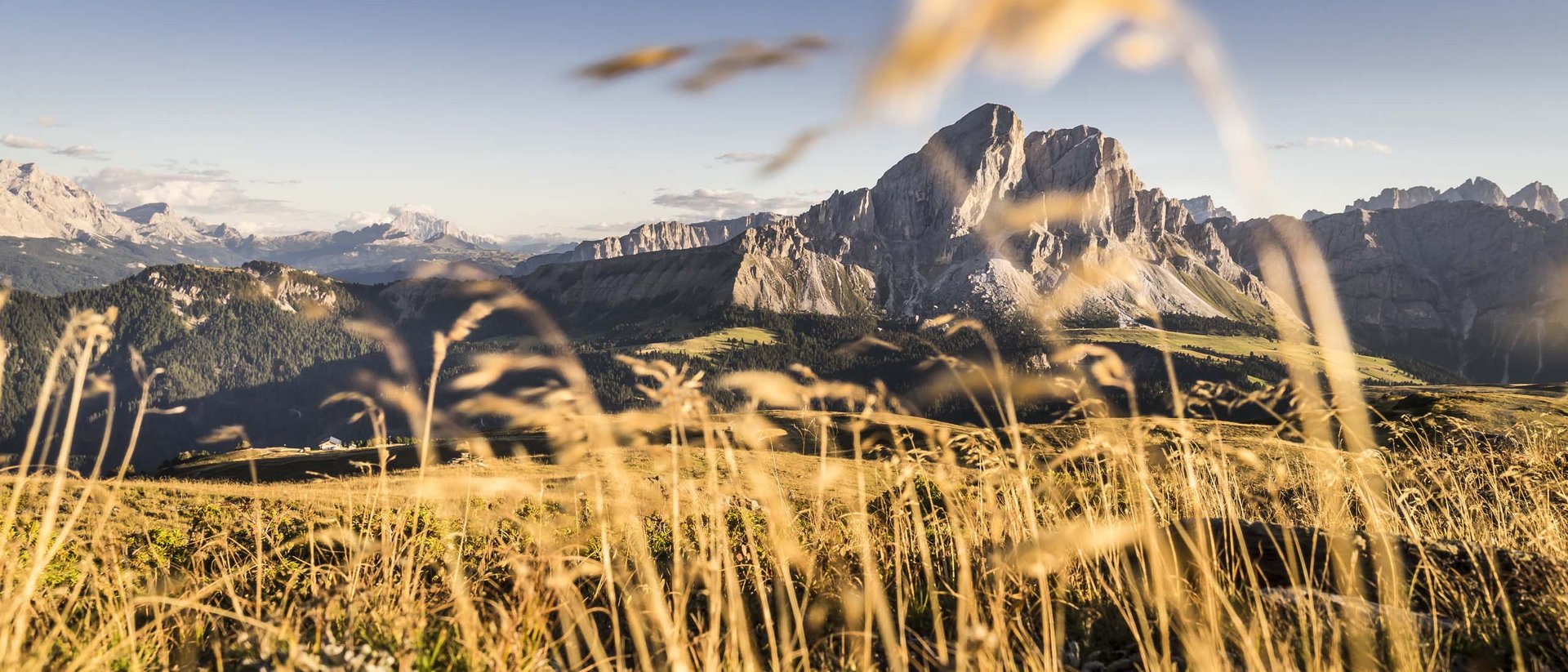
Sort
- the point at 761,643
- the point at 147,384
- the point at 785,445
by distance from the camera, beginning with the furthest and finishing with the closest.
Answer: the point at 785,445
the point at 761,643
the point at 147,384

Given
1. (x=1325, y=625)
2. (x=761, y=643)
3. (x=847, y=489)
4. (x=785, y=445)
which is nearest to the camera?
(x=1325, y=625)

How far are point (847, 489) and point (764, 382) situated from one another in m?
2.93

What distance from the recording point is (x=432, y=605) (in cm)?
505

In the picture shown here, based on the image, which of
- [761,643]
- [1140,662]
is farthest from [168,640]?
[1140,662]

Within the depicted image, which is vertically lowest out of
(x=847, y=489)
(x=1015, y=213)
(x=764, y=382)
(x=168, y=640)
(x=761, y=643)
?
(x=761, y=643)

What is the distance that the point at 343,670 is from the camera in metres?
3.81

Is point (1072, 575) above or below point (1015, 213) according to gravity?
below

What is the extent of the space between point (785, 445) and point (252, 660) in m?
75.2

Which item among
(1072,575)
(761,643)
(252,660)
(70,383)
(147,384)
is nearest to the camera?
(70,383)

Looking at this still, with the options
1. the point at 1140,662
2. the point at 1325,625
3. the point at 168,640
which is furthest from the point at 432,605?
the point at 1325,625

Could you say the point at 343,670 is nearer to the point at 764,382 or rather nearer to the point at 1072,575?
the point at 764,382

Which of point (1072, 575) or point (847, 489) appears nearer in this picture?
point (1072, 575)

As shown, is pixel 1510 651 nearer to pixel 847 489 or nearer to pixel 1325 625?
pixel 1325 625

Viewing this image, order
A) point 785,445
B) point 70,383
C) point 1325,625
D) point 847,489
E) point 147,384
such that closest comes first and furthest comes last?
1. point 70,383
2. point 147,384
3. point 1325,625
4. point 847,489
5. point 785,445
